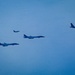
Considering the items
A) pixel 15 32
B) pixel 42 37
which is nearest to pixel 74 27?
pixel 42 37

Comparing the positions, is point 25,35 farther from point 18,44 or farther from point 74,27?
point 74,27

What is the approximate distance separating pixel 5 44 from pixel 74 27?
1447 mm

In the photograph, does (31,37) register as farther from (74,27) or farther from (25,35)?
(74,27)

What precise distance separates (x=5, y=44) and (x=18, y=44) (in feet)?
0.89

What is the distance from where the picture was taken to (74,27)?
21.6 ft

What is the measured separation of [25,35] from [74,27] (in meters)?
1.03

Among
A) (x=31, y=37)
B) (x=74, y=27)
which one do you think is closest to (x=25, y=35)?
(x=31, y=37)

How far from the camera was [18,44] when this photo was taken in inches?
271

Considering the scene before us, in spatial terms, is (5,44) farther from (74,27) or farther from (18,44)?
(74,27)

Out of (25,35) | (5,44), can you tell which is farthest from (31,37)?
(5,44)

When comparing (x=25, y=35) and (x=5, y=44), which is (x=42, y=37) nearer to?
(x=25, y=35)

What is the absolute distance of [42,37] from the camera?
681 centimetres

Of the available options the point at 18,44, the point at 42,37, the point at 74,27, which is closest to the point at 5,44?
the point at 18,44

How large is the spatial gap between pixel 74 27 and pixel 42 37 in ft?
2.29
